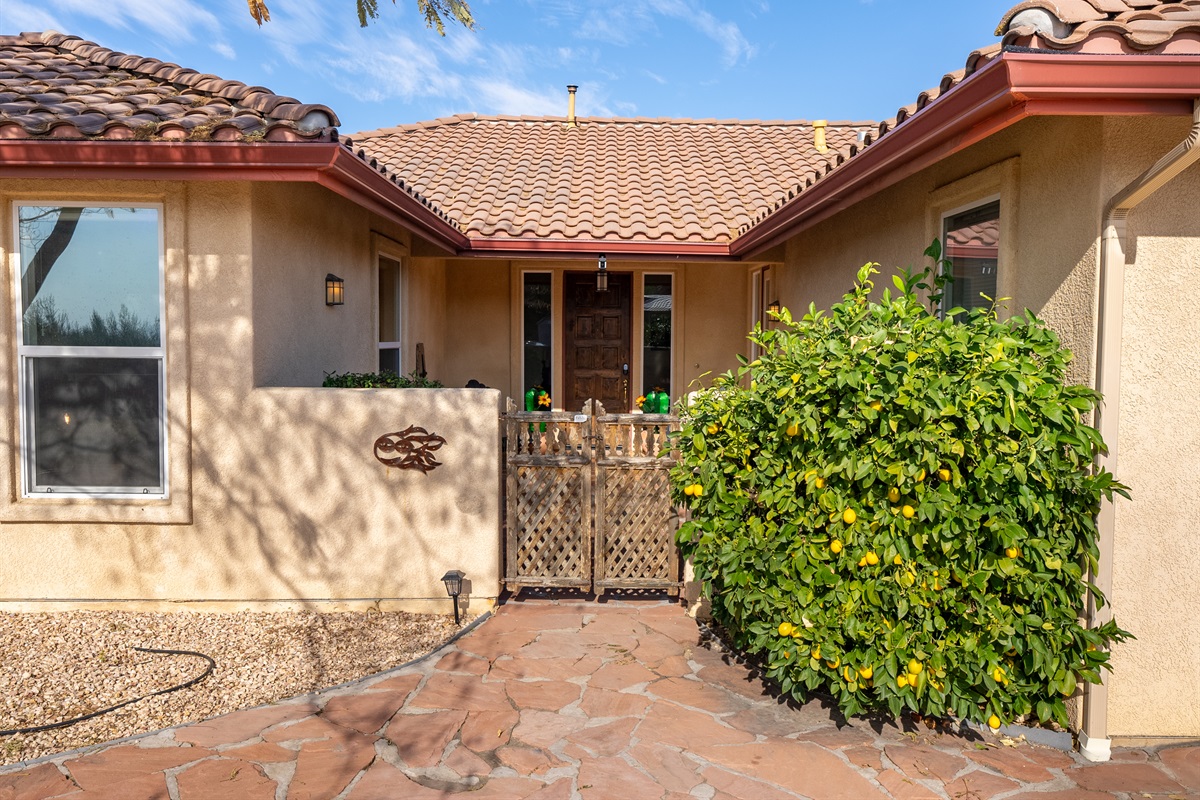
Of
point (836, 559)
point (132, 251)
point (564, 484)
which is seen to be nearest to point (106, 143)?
point (132, 251)

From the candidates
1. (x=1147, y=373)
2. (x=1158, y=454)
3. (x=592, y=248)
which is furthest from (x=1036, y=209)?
(x=592, y=248)

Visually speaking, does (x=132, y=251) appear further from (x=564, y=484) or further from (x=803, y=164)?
(x=803, y=164)

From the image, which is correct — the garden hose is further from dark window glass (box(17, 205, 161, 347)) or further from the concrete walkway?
dark window glass (box(17, 205, 161, 347))

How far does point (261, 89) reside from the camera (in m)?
5.36

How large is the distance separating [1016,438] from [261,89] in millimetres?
4928

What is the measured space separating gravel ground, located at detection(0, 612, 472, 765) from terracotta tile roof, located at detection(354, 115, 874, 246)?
15.6 feet

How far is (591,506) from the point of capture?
5.75 meters

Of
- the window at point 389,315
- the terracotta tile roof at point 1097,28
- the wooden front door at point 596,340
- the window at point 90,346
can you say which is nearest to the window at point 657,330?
the wooden front door at point 596,340

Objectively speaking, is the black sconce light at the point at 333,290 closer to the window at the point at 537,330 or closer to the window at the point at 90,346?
the window at the point at 90,346

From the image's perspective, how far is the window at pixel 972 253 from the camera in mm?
4680

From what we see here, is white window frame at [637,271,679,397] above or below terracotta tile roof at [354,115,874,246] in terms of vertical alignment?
below

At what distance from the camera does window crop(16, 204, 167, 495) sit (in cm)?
529

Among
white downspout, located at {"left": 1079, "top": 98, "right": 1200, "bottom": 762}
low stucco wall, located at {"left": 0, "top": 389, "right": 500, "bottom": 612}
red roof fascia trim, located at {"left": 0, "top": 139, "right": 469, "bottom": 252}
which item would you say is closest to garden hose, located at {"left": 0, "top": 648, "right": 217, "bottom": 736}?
low stucco wall, located at {"left": 0, "top": 389, "right": 500, "bottom": 612}

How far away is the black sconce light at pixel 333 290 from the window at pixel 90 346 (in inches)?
56.1
